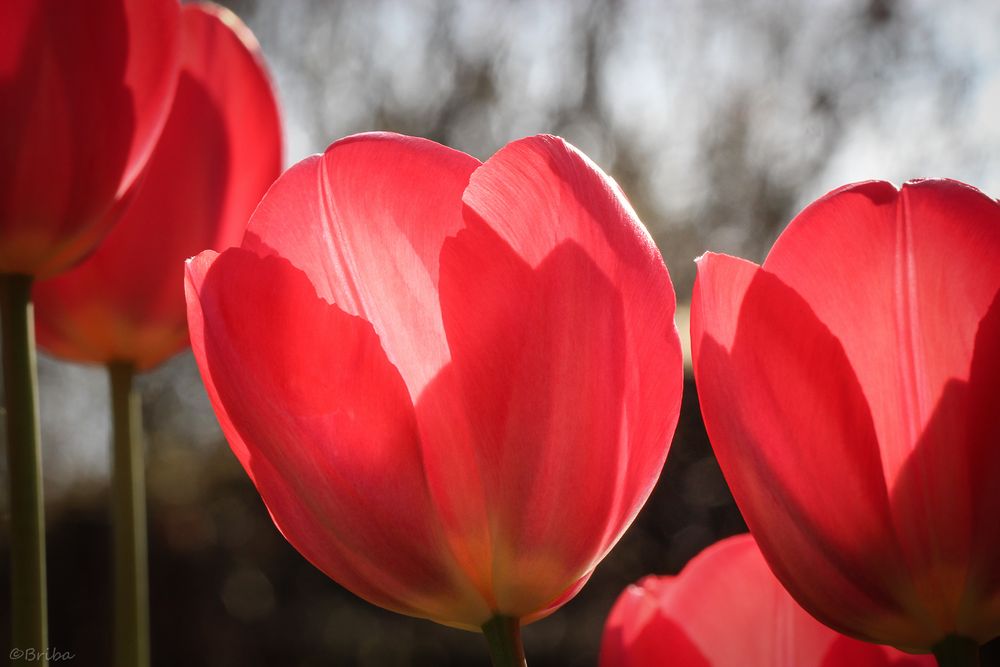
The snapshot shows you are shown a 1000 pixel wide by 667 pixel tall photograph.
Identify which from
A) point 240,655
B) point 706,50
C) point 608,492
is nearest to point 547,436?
point 608,492

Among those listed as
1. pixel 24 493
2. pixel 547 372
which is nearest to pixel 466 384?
pixel 547 372

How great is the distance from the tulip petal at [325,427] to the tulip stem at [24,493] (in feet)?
0.24

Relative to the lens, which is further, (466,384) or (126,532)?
(126,532)

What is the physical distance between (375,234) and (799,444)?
87mm

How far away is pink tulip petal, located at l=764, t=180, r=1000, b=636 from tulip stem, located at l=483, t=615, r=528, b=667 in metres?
0.07

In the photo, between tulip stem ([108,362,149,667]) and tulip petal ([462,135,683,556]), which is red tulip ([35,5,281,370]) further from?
tulip petal ([462,135,683,556])

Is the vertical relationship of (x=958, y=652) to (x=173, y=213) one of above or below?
below

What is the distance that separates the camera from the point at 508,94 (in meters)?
3.78

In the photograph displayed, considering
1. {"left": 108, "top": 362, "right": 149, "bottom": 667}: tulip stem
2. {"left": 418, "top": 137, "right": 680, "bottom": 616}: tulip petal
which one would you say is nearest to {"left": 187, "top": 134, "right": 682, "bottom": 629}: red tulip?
{"left": 418, "top": 137, "right": 680, "bottom": 616}: tulip petal

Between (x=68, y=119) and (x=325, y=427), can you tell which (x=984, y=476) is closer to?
(x=325, y=427)

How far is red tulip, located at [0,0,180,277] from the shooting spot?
259mm

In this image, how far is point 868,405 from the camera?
0.62ft

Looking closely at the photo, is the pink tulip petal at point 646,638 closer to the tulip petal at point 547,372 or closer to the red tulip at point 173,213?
the tulip petal at point 547,372

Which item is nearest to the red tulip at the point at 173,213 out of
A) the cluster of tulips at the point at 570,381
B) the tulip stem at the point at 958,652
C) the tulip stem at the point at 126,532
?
the tulip stem at the point at 126,532
